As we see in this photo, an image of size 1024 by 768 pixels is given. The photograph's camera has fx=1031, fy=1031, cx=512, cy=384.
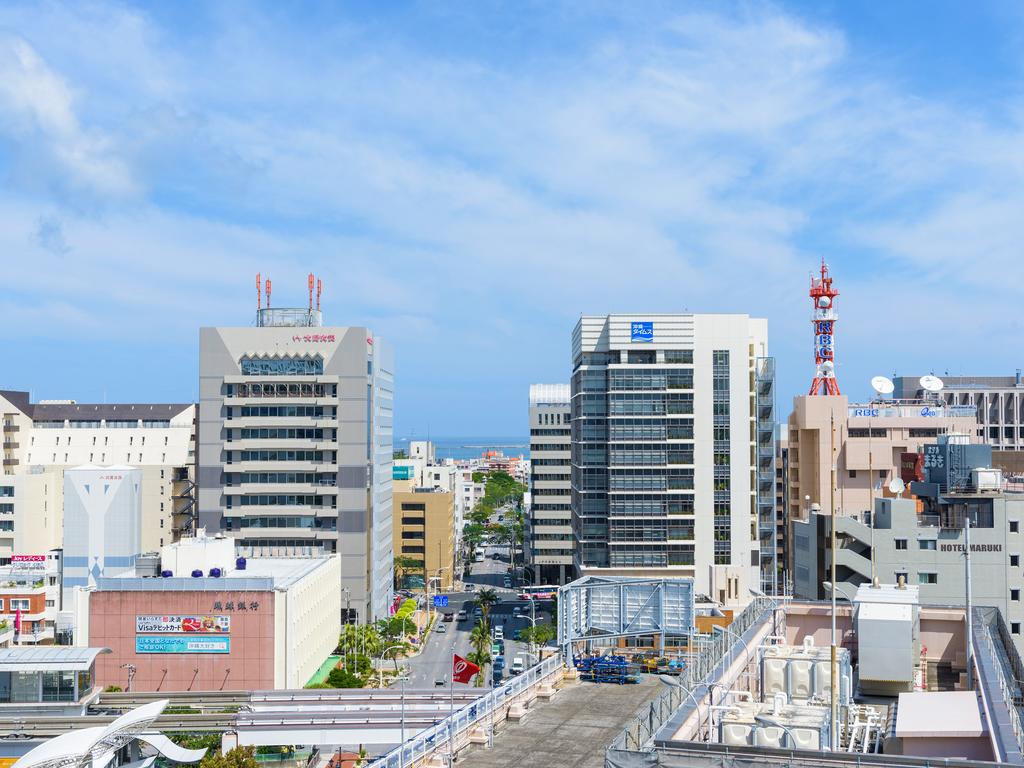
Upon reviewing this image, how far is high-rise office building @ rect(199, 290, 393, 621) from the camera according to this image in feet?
360

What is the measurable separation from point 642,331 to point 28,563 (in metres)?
69.6

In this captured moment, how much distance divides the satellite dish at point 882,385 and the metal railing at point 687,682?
82.3m

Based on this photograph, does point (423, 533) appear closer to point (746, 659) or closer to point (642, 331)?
point (642, 331)

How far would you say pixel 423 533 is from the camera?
554 feet

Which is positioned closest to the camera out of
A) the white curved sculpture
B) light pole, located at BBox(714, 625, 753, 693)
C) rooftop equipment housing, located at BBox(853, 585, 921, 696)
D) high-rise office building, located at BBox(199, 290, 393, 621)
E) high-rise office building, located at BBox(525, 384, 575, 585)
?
light pole, located at BBox(714, 625, 753, 693)

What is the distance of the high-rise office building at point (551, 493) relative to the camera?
488 ft

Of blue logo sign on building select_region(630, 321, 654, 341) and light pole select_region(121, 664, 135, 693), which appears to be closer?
light pole select_region(121, 664, 135, 693)

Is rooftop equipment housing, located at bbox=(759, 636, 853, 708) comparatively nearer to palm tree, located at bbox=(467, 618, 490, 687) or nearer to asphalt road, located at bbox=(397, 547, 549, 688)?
asphalt road, located at bbox=(397, 547, 549, 688)

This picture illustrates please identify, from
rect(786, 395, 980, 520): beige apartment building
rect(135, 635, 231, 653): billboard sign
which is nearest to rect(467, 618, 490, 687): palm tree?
rect(135, 635, 231, 653): billboard sign

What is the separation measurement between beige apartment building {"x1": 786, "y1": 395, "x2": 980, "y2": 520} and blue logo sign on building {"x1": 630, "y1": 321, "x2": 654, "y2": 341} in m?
19.6

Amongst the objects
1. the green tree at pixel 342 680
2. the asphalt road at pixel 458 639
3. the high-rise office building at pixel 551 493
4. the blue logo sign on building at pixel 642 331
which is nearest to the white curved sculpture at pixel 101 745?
the green tree at pixel 342 680

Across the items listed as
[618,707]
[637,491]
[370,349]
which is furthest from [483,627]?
[618,707]

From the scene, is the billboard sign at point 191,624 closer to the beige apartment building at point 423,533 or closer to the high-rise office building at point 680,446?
the high-rise office building at point 680,446

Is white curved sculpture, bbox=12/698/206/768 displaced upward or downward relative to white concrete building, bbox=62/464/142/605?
downward
